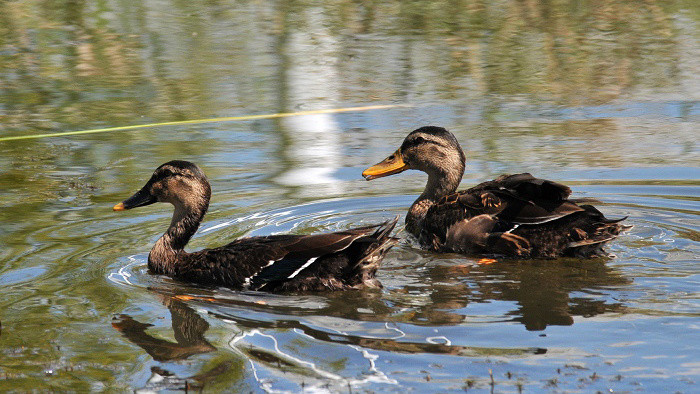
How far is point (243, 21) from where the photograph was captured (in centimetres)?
1805

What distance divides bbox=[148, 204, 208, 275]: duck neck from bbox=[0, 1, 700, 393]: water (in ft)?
0.38

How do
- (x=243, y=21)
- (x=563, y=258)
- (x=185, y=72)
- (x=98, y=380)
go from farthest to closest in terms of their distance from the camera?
1. (x=243, y=21)
2. (x=185, y=72)
3. (x=563, y=258)
4. (x=98, y=380)

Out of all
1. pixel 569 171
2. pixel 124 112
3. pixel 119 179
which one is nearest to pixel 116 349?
pixel 119 179

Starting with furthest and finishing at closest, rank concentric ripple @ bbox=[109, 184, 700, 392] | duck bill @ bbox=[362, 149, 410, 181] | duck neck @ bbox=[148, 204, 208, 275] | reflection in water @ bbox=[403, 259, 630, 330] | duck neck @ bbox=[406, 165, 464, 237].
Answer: duck bill @ bbox=[362, 149, 410, 181], duck neck @ bbox=[406, 165, 464, 237], duck neck @ bbox=[148, 204, 208, 275], reflection in water @ bbox=[403, 259, 630, 330], concentric ripple @ bbox=[109, 184, 700, 392]

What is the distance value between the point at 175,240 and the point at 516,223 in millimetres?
2509

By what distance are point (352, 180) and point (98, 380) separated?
16.0 feet

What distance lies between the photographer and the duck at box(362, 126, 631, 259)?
7750 mm

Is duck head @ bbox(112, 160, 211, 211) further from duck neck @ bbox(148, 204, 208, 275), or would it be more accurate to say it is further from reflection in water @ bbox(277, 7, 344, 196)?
reflection in water @ bbox(277, 7, 344, 196)

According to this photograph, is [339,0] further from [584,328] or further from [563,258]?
[584,328]

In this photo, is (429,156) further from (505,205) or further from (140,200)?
(140,200)

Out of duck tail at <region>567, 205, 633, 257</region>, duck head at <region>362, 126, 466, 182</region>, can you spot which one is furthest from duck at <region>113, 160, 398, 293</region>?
duck head at <region>362, 126, 466, 182</region>

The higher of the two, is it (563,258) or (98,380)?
(98,380)

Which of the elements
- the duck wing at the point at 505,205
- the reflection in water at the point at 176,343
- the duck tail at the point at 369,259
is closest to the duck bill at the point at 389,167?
the duck wing at the point at 505,205

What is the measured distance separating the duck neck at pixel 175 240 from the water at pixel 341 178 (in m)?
0.12
